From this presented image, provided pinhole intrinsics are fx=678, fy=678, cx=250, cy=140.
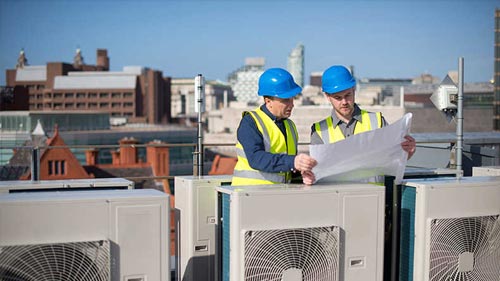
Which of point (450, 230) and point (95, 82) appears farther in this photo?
point (95, 82)

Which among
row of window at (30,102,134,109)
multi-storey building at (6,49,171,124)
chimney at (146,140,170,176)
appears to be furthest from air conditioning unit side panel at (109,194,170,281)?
row of window at (30,102,134,109)

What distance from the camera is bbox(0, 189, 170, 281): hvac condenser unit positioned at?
10.4 ft

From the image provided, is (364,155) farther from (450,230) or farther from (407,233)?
(450,230)

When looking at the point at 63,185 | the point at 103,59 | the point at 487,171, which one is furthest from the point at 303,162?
the point at 103,59

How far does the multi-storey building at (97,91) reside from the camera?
12050cm

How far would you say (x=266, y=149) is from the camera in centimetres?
390

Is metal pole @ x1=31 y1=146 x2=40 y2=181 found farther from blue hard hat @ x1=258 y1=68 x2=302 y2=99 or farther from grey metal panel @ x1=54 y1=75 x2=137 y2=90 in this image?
grey metal panel @ x1=54 y1=75 x2=137 y2=90

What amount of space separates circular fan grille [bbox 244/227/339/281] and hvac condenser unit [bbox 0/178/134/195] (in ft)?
3.36

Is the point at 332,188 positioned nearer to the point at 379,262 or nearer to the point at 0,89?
the point at 379,262

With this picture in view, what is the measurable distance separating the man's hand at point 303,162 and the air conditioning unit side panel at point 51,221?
3.41ft

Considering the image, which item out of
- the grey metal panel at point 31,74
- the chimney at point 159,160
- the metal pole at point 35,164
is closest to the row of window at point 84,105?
the grey metal panel at point 31,74

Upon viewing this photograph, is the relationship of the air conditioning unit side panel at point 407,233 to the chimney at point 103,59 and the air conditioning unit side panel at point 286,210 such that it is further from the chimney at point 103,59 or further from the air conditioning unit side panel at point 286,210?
the chimney at point 103,59

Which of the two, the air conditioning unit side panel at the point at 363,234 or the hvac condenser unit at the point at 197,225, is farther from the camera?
the hvac condenser unit at the point at 197,225

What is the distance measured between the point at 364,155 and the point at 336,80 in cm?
55
